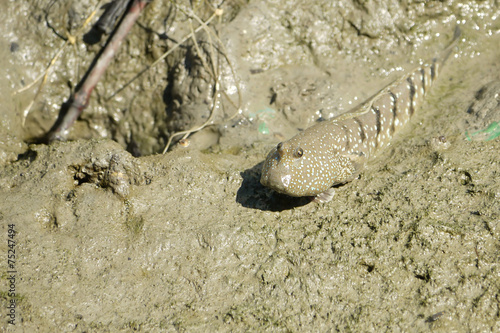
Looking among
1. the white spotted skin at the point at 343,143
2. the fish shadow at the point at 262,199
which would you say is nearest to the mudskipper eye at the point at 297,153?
the white spotted skin at the point at 343,143

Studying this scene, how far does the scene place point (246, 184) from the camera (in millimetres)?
3324

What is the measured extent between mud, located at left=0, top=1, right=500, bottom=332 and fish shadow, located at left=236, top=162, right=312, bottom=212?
Answer: 2cm

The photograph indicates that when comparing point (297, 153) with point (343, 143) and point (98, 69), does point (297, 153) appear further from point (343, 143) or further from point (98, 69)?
point (98, 69)

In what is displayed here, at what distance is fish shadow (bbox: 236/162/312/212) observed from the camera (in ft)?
10.5

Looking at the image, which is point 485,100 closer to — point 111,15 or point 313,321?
point 313,321

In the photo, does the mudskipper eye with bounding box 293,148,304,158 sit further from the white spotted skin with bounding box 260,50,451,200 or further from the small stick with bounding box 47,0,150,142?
the small stick with bounding box 47,0,150,142

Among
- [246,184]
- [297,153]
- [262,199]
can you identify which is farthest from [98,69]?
[297,153]

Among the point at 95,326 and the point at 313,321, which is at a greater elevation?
the point at 95,326

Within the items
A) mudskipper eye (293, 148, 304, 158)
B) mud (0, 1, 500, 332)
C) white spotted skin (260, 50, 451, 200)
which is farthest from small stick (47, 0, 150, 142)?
mudskipper eye (293, 148, 304, 158)

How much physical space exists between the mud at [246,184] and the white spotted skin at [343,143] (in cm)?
15

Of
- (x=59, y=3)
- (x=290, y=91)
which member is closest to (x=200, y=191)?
(x=290, y=91)

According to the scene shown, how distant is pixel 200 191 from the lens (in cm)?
322

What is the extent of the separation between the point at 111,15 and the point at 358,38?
2682 millimetres

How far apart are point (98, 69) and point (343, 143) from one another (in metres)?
2.82
